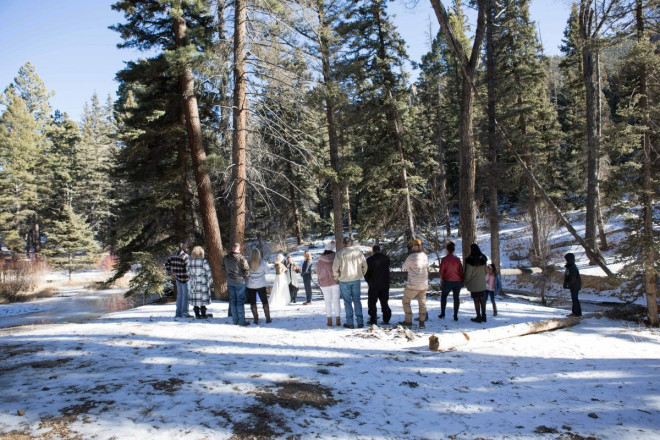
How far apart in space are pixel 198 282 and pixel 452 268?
20.7ft

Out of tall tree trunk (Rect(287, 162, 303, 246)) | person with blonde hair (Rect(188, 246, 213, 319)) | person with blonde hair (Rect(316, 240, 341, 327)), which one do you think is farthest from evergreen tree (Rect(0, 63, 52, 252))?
person with blonde hair (Rect(316, 240, 341, 327))

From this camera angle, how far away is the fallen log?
6545 millimetres

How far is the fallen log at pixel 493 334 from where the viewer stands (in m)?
6.55

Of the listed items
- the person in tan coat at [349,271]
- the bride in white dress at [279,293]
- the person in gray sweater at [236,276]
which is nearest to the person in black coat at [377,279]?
the person in tan coat at [349,271]

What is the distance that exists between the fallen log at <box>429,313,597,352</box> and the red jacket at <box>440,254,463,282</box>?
65.4 inches

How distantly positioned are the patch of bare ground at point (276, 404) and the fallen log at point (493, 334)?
2653 mm

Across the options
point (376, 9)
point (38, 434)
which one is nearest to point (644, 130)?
point (376, 9)

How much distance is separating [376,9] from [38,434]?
18509 mm

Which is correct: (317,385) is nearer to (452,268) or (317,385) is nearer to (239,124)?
(452,268)

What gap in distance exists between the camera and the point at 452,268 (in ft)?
29.4

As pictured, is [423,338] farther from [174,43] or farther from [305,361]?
[174,43]

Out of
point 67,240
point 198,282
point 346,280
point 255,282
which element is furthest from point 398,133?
point 67,240

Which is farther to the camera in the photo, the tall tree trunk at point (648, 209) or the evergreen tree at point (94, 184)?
the evergreen tree at point (94, 184)

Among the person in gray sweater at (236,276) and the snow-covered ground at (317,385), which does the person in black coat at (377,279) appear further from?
the person in gray sweater at (236,276)
